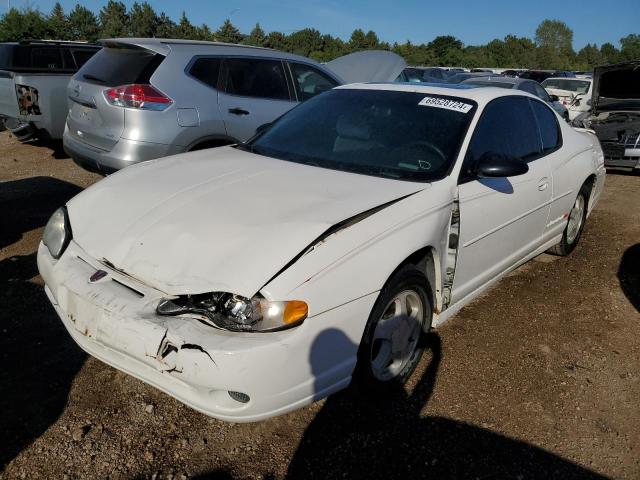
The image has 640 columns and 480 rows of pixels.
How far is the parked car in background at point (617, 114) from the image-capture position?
8.73m

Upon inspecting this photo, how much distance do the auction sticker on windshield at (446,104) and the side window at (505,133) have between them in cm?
12

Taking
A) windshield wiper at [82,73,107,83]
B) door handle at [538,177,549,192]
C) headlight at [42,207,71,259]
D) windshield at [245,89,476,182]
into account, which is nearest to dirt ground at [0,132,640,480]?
headlight at [42,207,71,259]

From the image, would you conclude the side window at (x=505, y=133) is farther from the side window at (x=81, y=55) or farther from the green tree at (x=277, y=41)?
the green tree at (x=277, y=41)

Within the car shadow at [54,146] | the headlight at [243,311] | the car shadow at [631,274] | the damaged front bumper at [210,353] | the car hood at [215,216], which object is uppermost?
the car hood at [215,216]

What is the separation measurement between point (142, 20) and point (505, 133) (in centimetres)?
7010

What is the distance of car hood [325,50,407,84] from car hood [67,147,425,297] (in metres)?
5.67

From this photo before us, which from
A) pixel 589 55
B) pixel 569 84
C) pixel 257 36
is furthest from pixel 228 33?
pixel 589 55

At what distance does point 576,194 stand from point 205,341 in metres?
3.76

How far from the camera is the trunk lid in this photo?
5.16 meters

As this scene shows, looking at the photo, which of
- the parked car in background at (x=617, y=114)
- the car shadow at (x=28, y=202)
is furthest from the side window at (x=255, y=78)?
the parked car in background at (x=617, y=114)

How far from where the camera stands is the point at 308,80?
6.57 meters

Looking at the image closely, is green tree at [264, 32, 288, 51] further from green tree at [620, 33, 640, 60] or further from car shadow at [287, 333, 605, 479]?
car shadow at [287, 333, 605, 479]

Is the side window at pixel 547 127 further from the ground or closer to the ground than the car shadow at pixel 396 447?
further from the ground

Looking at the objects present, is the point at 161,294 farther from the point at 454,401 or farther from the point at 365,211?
the point at 454,401
